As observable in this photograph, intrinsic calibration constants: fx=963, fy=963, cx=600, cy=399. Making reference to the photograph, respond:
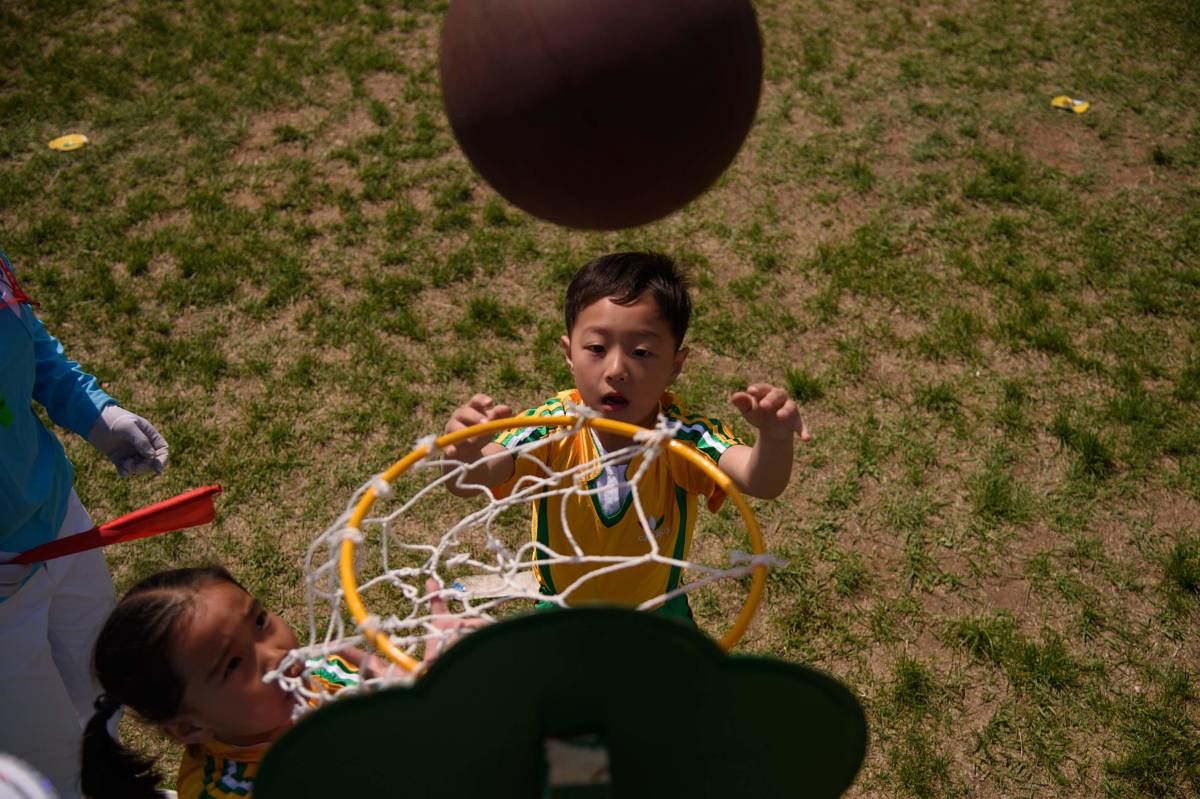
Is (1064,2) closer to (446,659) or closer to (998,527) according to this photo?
(998,527)

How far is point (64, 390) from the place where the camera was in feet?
9.89

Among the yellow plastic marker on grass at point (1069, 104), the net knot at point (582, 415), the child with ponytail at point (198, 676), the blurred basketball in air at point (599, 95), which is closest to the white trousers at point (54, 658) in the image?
the child with ponytail at point (198, 676)

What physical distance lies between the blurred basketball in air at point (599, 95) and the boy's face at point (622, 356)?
0.36 metres

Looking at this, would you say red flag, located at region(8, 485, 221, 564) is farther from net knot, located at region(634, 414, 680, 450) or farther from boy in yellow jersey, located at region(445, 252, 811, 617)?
net knot, located at region(634, 414, 680, 450)

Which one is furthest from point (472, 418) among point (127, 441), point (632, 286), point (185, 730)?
point (127, 441)

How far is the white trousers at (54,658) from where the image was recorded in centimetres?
278

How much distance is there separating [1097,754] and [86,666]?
344cm

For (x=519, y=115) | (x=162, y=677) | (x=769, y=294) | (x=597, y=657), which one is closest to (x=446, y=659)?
(x=597, y=657)

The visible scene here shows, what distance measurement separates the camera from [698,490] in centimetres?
271

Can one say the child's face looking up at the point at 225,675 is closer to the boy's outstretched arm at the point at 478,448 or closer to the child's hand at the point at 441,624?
the child's hand at the point at 441,624

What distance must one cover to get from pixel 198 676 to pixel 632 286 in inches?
57.0

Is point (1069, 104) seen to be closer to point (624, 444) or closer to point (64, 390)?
point (624, 444)

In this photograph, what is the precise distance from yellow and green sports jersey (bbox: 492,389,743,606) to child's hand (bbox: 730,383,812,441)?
30 centimetres

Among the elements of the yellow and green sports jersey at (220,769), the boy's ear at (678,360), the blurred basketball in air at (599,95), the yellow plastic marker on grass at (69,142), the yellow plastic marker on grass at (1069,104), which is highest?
the blurred basketball in air at (599,95)
